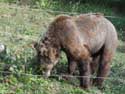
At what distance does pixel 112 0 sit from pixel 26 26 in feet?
26.3

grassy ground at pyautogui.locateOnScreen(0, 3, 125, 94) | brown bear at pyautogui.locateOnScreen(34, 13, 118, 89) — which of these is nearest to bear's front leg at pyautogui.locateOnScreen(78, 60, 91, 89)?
brown bear at pyautogui.locateOnScreen(34, 13, 118, 89)

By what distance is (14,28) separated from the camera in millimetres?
11078

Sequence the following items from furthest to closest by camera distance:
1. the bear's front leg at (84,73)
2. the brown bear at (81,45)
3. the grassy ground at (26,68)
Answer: the bear's front leg at (84,73)
the brown bear at (81,45)
the grassy ground at (26,68)

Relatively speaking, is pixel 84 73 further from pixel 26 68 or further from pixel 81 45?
pixel 26 68

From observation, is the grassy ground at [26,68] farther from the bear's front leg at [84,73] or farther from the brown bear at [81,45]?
the brown bear at [81,45]

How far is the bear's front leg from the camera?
8219mm

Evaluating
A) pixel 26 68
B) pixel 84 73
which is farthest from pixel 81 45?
pixel 26 68

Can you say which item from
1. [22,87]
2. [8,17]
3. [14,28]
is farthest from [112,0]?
[22,87]

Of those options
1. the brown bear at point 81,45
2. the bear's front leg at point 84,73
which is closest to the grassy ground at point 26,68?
the bear's front leg at point 84,73

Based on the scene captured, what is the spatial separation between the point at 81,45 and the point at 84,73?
54 centimetres

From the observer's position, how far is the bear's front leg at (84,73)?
8219 millimetres

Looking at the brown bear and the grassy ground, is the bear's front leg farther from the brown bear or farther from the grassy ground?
the grassy ground

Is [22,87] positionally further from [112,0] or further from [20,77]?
[112,0]

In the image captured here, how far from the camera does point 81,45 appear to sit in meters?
8.16
